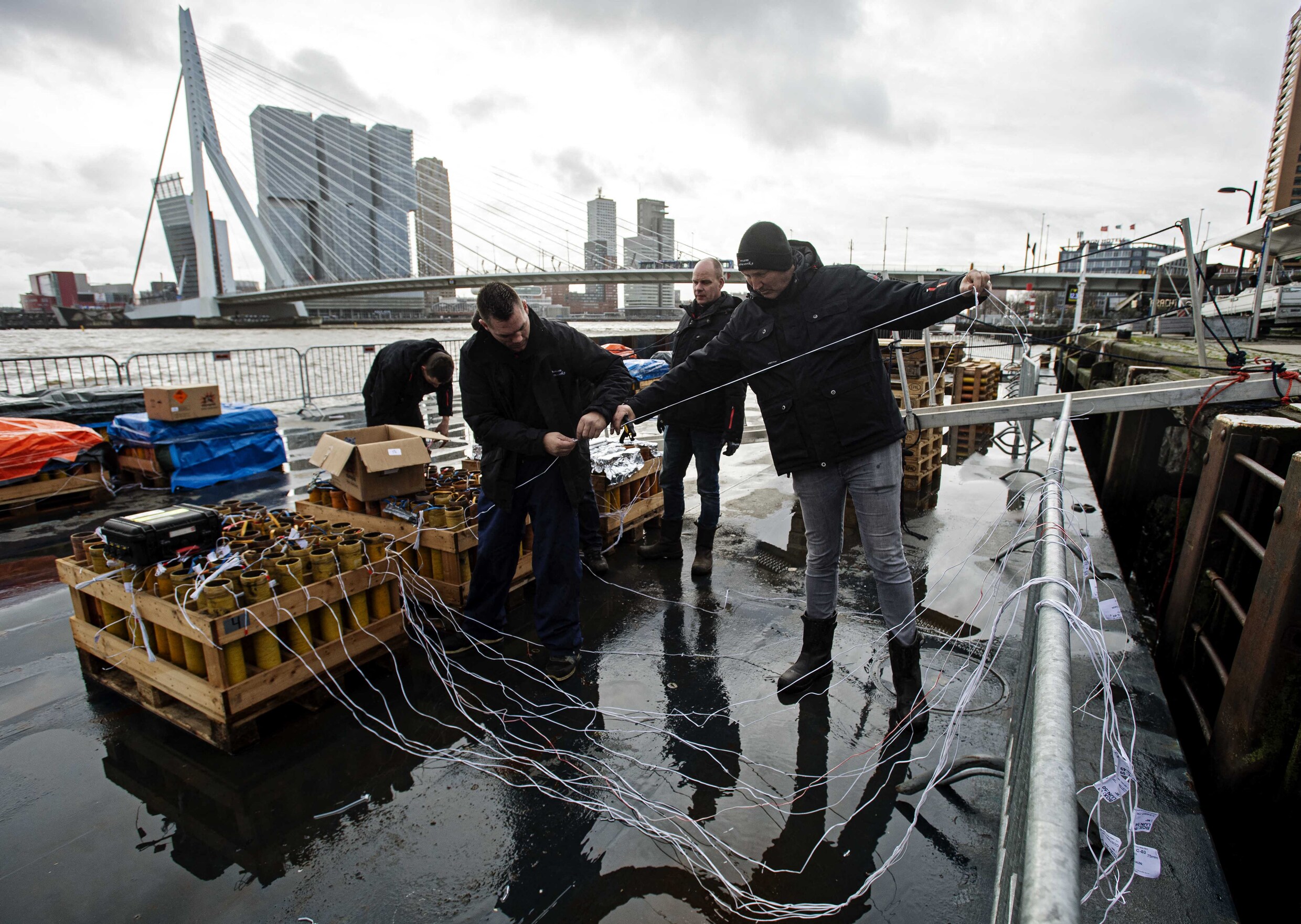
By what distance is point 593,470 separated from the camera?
5066mm

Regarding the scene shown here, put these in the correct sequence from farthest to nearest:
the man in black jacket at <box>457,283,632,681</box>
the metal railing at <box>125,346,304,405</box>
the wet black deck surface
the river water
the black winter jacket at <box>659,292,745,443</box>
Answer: the river water
the metal railing at <box>125,346,304,405</box>
the black winter jacket at <box>659,292,745,443</box>
the man in black jacket at <box>457,283,632,681</box>
the wet black deck surface

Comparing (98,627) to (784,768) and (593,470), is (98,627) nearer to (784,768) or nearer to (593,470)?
(593,470)

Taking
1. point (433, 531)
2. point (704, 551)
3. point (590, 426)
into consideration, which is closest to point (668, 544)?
point (704, 551)

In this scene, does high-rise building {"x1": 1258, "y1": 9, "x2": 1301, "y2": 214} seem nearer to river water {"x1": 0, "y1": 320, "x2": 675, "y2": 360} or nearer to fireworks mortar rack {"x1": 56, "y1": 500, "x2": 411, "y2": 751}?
river water {"x1": 0, "y1": 320, "x2": 675, "y2": 360}

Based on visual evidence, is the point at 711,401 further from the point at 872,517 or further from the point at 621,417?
the point at 872,517

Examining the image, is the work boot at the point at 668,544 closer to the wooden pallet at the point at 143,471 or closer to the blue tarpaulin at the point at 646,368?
the blue tarpaulin at the point at 646,368

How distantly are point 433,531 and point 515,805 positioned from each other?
180cm

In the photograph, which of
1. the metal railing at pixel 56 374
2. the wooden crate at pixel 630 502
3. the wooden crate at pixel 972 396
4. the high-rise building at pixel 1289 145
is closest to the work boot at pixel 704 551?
the wooden crate at pixel 630 502

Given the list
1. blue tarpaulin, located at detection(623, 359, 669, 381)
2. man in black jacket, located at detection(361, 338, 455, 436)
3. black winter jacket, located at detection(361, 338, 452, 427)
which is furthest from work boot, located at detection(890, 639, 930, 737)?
blue tarpaulin, located at detection(623, 359, 669, 381)

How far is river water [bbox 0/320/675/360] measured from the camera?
2853 centimetres

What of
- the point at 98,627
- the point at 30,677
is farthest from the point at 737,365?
the point at 30,677

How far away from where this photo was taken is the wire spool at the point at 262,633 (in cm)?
296

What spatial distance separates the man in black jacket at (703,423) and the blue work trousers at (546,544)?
134 centimetres

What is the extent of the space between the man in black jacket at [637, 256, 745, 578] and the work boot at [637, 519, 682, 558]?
4 cm
